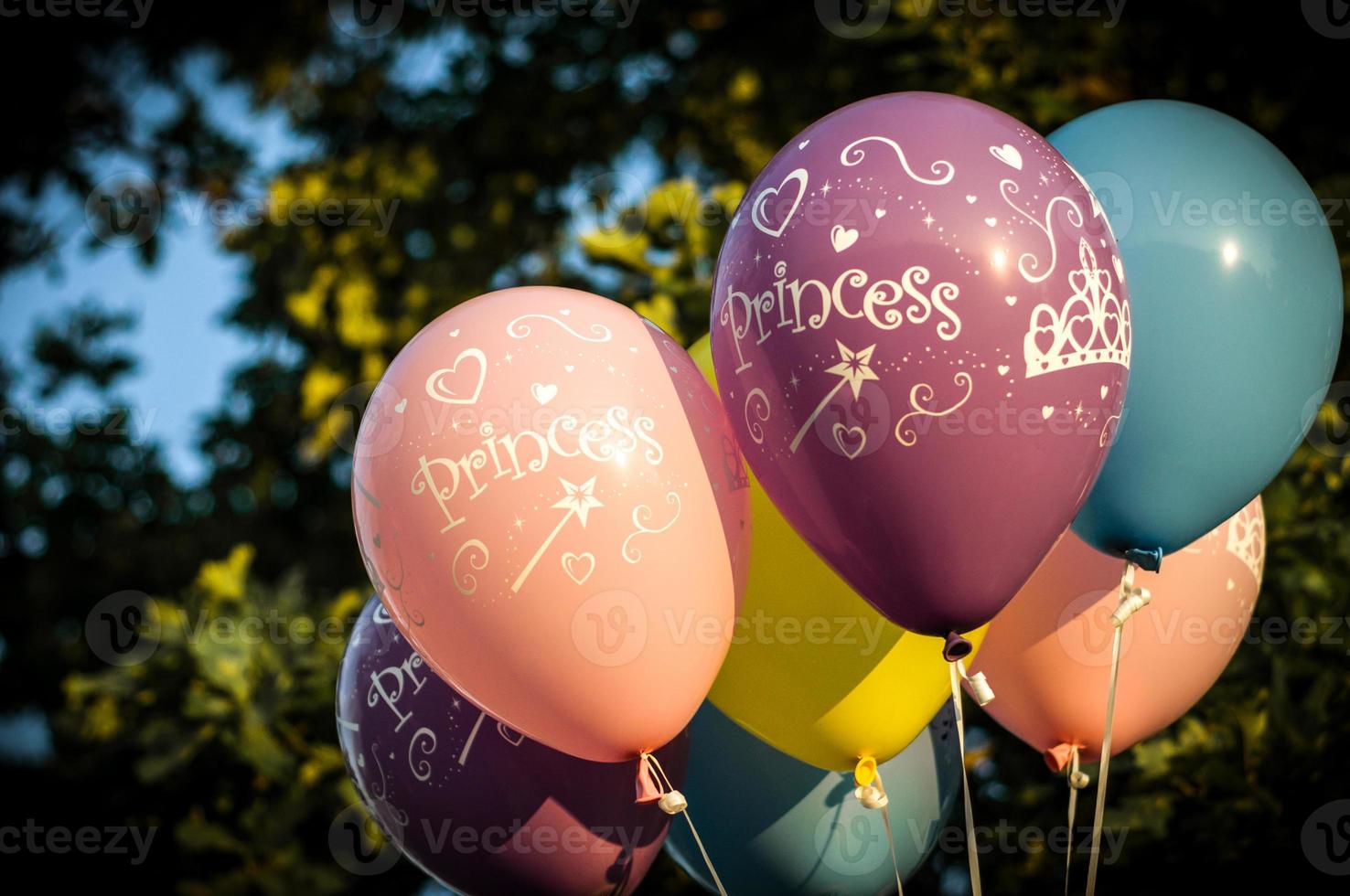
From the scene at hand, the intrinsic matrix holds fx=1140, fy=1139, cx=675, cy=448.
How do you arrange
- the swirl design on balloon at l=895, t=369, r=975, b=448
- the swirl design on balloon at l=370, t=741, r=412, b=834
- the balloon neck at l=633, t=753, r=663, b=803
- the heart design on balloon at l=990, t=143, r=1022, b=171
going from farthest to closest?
the swirl design on balloon at l=370, t=741, r=412, b=834 → the balloon neck at l=633, t=753, r=663, b=803 → the heart design on balloon at l=990, t=143, r=1022, b=171 → the swirl design on balloon at l=895, t=369, r=975, b=448

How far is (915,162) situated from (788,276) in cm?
23

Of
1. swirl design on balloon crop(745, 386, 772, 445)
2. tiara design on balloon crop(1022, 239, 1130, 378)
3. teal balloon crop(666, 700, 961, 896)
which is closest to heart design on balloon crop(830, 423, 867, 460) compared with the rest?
swirl design on balloon crop(745, 386, 772, 445)

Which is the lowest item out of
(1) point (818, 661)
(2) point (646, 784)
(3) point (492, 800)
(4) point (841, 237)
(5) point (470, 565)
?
(3) point (492, 800)

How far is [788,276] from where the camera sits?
156 centimetres

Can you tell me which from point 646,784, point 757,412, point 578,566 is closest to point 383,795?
point 646,784

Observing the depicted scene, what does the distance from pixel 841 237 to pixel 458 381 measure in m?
0.59

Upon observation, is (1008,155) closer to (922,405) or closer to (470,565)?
(922,405)

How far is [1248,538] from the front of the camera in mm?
2152

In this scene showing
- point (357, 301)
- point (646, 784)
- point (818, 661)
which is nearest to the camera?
point (646, 784)

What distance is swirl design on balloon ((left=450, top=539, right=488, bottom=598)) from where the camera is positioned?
159cm

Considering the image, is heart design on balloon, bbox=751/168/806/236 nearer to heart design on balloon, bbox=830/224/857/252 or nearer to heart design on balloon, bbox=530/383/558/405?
heart design on balloon, bbox=830/224/857/252

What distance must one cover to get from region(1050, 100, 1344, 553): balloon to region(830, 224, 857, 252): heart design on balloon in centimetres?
55

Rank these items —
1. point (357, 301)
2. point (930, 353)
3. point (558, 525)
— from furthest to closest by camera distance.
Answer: point (357, 301) < point (558, 525) < point (930, 353)

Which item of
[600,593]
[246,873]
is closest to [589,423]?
[600,593]
